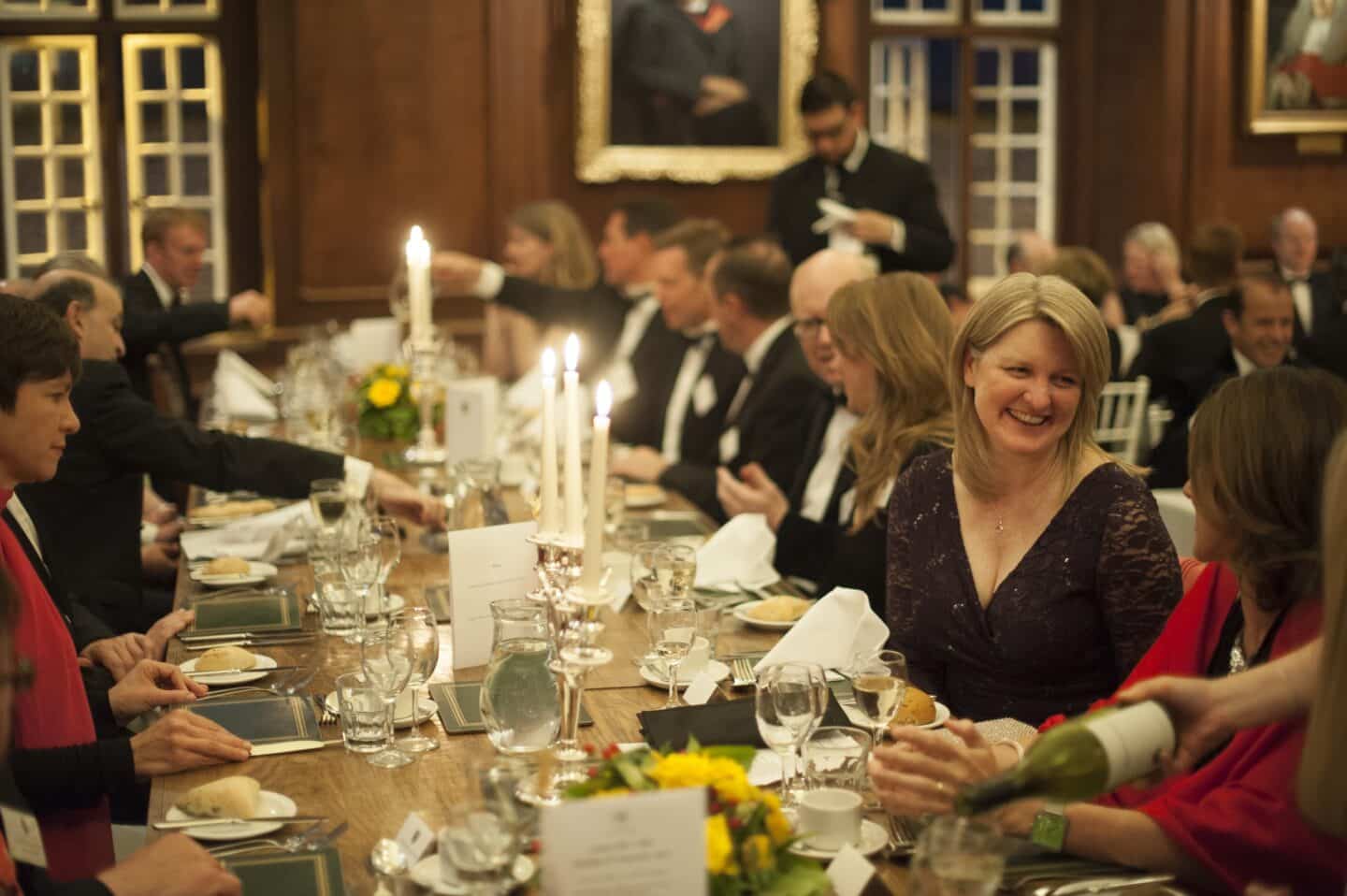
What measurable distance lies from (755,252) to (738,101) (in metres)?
3.94

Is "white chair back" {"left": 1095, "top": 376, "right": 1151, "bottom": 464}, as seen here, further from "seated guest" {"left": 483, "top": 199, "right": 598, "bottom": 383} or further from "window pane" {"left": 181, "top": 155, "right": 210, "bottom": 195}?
"window pane" {"left": 181, "top": 155, "right": 210, "bottom": 195}

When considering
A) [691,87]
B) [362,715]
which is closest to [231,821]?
[362,715]

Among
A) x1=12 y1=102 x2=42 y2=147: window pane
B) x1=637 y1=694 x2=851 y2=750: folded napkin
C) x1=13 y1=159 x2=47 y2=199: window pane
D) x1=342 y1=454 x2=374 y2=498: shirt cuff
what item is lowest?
x1=637 y1=694 x2=851 y2=750: folded napkin

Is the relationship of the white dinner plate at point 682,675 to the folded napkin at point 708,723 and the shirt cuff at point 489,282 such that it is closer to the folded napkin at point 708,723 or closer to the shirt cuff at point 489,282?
the folded napkin at point 708,723

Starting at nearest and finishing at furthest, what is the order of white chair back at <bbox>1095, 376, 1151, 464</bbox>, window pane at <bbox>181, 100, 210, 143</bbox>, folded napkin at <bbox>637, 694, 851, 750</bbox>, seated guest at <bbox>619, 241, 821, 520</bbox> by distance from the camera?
folded napkin at <bbox>637, 694, 851, 750</bbox> < seated guest at <bbox>619, 241, 821, 520</bbox> < white chair back at <bbox>1095, 376, 1151, 464</bbox> < window pane at <bbox>181, 100, 210, 143</bbox>

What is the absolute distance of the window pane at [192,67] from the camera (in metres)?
8.39

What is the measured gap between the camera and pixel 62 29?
8.11m

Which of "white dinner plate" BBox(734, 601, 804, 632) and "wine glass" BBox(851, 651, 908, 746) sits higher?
"wine glass" BBox(851, 651, 908, 746)

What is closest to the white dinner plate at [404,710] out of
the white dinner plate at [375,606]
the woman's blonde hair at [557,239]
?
the white dinner plate at [375,606]

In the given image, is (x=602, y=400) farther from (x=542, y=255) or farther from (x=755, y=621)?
(x=542, y=255)

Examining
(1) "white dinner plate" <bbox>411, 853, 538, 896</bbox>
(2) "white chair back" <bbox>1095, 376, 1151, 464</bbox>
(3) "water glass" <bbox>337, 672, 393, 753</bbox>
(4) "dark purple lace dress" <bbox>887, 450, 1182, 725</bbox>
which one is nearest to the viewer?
(1) "white dinner plate" <bbox>411, 853, 538, 896</bbox>

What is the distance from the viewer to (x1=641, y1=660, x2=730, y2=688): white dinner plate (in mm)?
2484

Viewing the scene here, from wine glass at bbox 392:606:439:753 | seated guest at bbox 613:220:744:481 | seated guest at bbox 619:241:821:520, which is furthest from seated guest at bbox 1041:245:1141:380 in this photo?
wine glass at bbox 392:606:439:753

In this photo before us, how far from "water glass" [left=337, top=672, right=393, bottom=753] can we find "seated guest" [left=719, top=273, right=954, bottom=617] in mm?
1376
